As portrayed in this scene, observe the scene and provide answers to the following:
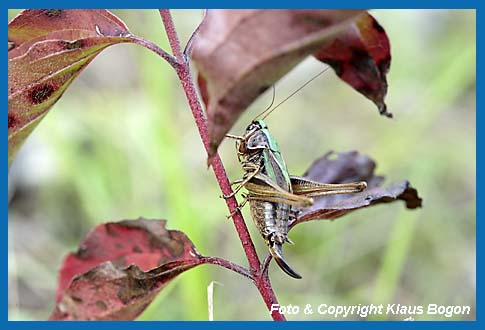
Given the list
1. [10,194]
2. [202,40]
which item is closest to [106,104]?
[10,194]

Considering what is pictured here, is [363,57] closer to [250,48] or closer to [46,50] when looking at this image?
[250,48]

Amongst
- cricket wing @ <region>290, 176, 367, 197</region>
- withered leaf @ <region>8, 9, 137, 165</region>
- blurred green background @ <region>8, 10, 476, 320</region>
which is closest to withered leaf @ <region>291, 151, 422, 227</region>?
cricket wing @ <region>290, 176, 367, 197</region>

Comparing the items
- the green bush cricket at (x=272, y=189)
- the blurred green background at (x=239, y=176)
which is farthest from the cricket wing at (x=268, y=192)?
the blurred green background at (x=239, y=176)

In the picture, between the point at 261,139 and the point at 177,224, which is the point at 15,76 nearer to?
the point at 261,139

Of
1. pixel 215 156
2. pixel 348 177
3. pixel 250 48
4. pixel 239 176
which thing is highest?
pixel 250 48

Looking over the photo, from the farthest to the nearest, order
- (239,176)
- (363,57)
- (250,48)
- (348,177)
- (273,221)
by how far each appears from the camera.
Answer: (239,176) < (348,177) < (273,221) < (363,57) < (250,48)

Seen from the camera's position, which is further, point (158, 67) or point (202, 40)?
point (158, 67)

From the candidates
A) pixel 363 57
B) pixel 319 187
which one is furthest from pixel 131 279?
pixel 363 57

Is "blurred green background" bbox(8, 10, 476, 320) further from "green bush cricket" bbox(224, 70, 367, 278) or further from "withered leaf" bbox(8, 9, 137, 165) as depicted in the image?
"withered leaf" bbox(8, 9, 137, 165)
